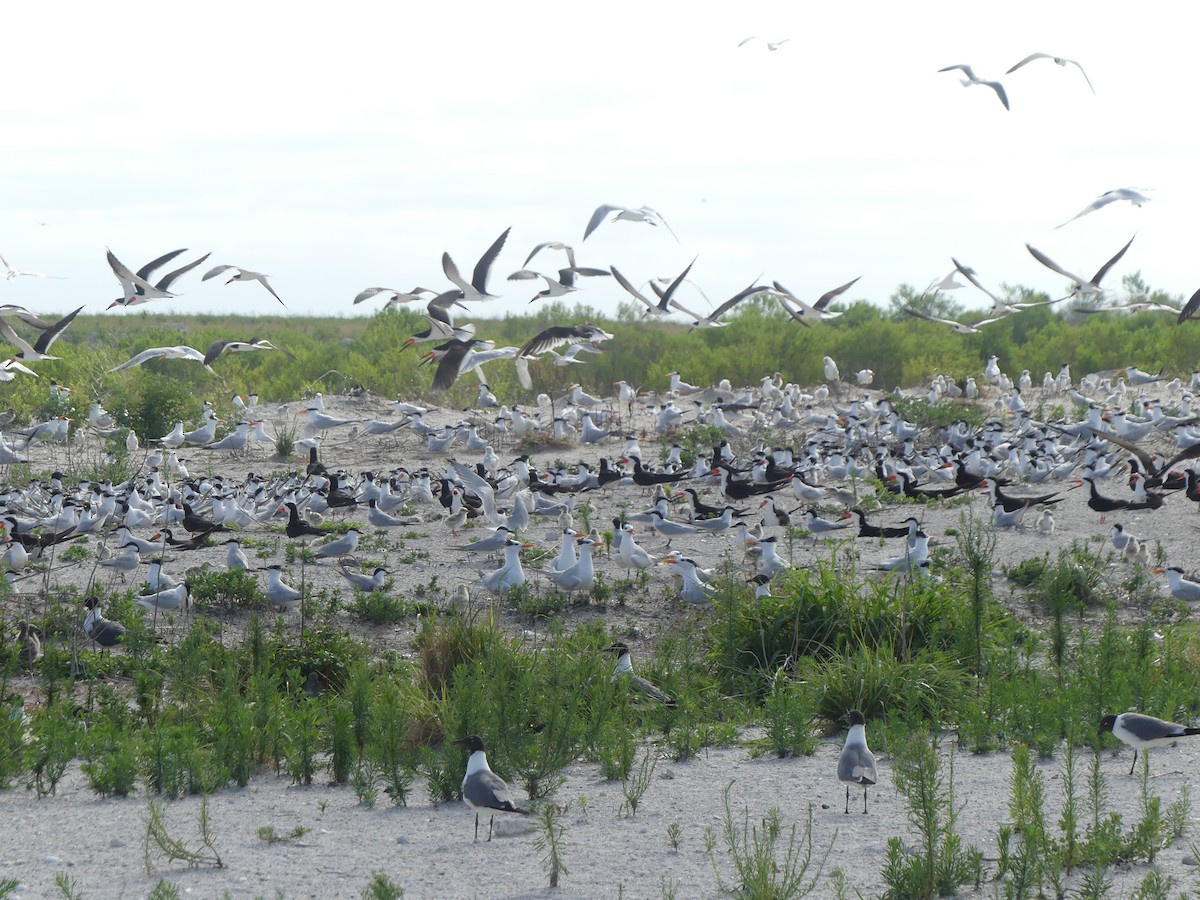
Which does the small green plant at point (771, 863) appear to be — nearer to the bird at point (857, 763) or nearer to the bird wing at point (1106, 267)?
the bird at point (857, 763)

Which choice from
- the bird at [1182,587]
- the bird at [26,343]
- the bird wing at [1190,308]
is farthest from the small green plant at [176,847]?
the bird wing at [1190,308]

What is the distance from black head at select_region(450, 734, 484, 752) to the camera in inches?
229

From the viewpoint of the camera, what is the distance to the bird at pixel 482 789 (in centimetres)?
546

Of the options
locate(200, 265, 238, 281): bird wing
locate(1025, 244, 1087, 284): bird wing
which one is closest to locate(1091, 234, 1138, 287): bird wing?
locate(1025, 244, 1087, 284): bird wing

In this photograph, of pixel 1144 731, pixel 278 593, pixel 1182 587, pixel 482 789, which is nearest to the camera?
pixel 482 789

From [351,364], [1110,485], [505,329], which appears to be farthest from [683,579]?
[505,329]

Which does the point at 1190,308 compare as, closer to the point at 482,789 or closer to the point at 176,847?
the point at 482,789

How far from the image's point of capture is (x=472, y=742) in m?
5.86

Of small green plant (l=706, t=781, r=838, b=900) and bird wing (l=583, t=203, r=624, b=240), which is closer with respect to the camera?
small green plant (l=706, t=781, r=838, b=900)

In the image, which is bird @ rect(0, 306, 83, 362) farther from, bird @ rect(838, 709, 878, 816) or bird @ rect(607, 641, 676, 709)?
bird @ rect(838, 709, 878, 816)

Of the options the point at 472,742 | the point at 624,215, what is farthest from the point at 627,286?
the point at 472,742

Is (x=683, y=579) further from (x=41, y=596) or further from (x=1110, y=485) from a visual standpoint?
(x=1110, y=485)

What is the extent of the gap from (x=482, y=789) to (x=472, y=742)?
1.29 feet

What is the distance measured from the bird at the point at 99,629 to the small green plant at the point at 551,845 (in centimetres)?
508
